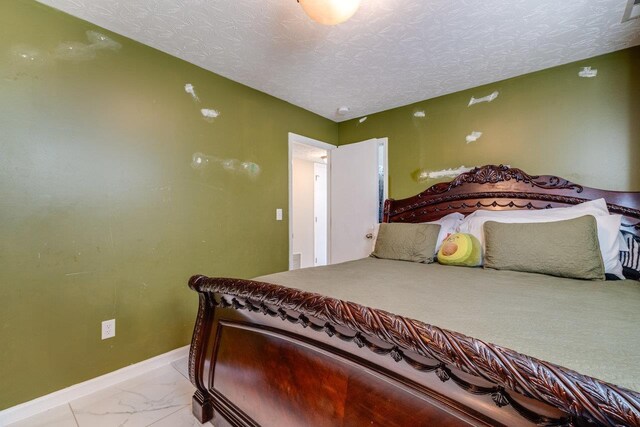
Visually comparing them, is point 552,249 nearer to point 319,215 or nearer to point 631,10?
point 631,10

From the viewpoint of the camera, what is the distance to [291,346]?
111 cm

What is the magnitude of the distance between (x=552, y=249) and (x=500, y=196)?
0.91m

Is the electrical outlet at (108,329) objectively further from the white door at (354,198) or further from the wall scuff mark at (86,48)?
the white door at (354,198)

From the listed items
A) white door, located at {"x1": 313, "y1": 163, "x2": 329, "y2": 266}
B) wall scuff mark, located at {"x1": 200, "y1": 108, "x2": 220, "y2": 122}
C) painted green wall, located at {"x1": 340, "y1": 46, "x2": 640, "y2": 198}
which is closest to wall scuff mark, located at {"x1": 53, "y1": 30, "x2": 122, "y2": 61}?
wall scuff mark, located at {"x1": 200, "y1": 108, "x2": 220, "y2": 122}

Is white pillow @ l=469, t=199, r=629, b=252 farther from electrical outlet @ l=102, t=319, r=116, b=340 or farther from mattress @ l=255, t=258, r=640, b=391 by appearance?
electrical outlet @ l=102, t=319, r=116, b=340

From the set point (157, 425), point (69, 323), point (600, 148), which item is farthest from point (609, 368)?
point (69, 323)

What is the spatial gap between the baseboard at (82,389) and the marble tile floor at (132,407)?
3cm

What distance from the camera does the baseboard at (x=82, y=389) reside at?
1.58 m

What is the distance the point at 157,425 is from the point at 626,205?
133 inches

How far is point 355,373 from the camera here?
2.97 ft

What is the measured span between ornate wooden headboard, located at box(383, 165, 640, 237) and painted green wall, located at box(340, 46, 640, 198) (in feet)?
0.48

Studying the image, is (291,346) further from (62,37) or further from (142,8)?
(62,37)

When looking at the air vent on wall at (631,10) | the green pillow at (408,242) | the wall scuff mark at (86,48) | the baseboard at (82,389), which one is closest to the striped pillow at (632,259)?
the green pillow at (408,242)

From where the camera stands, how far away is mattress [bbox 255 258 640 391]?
0.73m
